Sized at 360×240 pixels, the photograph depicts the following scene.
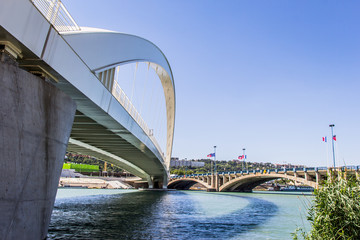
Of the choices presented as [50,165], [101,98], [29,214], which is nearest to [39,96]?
[50,165]

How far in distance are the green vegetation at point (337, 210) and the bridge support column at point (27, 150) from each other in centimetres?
684

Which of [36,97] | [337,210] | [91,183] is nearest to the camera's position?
[337,210]

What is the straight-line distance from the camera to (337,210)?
560 centimetres

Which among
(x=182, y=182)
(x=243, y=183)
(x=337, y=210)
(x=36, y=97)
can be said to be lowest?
(x=182, y=182)

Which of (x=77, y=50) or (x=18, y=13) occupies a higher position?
(x=77, y=50)

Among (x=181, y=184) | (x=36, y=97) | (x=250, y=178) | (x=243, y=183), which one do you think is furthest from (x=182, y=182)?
(x=36, y=97)

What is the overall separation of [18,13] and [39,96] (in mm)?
2054

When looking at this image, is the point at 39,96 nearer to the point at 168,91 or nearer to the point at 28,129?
the point at 28,129

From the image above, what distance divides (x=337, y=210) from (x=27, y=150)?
7353 millimetres

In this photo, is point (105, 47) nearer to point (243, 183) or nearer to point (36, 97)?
point (36, 97)

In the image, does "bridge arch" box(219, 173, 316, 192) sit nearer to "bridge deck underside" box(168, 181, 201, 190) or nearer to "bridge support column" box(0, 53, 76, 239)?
"bridge deck underside" box(168, 181, 201, 190)

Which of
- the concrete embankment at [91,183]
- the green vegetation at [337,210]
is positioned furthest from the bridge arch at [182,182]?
the green vegetation at [337,210]

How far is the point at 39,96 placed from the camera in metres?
6.74

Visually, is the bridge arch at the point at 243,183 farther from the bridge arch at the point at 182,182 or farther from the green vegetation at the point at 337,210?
the green vegetation at the point at 337,210
